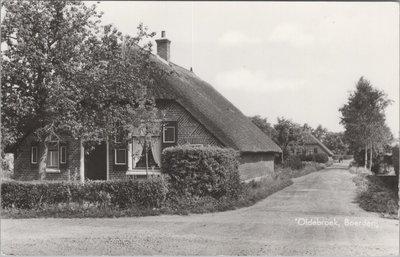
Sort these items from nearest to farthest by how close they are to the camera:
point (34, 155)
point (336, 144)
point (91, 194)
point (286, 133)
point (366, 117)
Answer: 1. point (91, 194)
2. point (34, 155)
3. point (366, 117)
4. point (286, 133)
5. point (336, 144)

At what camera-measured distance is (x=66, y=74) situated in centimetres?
1308

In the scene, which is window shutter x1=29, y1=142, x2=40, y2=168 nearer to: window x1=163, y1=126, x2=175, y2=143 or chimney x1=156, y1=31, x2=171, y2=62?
window x1=163, y1=126, x2=175, y2=143

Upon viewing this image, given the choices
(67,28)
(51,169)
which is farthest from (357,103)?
(67,28)

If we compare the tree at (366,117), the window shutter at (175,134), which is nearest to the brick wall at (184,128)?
the window shutter at (175,134)

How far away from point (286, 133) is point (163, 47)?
20185 millimetres

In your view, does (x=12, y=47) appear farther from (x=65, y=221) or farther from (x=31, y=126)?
(x=65, y=221)

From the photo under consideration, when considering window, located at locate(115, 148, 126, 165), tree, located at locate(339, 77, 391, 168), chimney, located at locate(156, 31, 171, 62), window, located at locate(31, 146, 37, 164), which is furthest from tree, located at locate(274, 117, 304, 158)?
window, located at locate(31, 146, 37, 164)

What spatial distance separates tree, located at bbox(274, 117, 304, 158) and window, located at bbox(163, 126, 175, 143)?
24561 mm

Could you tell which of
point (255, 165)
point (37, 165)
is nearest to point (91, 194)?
point (37, 165)

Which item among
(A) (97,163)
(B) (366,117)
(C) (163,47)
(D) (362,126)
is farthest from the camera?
(B) (366,117)

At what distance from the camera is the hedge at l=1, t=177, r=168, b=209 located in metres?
11.9

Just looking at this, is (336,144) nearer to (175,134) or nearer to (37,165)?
(175,134)

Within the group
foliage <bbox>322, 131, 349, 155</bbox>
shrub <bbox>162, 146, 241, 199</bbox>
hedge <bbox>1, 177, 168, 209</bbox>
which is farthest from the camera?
foliage <bbox>322, 131, 349, 155</bbox>

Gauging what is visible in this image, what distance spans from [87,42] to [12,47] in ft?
7.36
